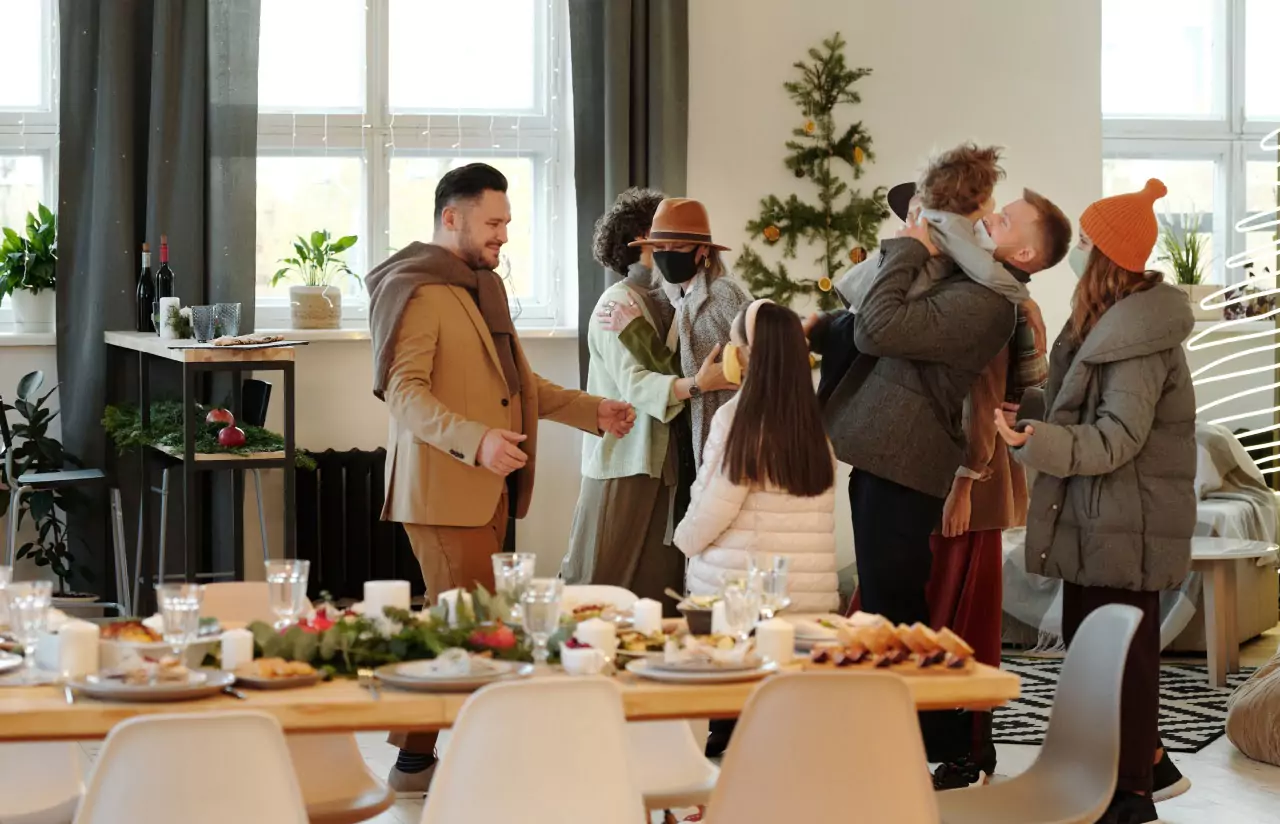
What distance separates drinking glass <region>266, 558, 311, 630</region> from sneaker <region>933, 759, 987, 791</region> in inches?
81.9

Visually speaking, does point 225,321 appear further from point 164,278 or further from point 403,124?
point 403,124

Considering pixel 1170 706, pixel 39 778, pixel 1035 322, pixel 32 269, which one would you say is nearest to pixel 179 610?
pixel 39 778

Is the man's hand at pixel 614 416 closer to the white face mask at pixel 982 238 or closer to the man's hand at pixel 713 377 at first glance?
the man's hand at pixel 713 377

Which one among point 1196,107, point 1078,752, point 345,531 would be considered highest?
point 1196,107

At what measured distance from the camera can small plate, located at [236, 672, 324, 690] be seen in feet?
8.32

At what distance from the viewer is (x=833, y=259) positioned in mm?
7160

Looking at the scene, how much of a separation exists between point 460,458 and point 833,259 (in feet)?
11.8

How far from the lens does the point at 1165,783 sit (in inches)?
159

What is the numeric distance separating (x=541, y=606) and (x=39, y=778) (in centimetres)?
115

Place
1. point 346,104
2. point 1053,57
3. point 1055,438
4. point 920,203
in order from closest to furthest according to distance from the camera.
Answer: point 1055,438 → point 920,203 → point 346,104 → point 1053,57

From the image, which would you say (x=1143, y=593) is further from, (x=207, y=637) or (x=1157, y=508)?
(x=207, y=637)

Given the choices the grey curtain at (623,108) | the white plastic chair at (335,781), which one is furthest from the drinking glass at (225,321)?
the white plastic chair at (335,781)

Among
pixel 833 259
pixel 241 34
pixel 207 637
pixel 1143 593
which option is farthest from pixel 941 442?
pixel 241 34

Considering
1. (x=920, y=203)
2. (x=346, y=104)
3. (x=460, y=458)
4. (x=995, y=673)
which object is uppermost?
(x=346, y=104)
